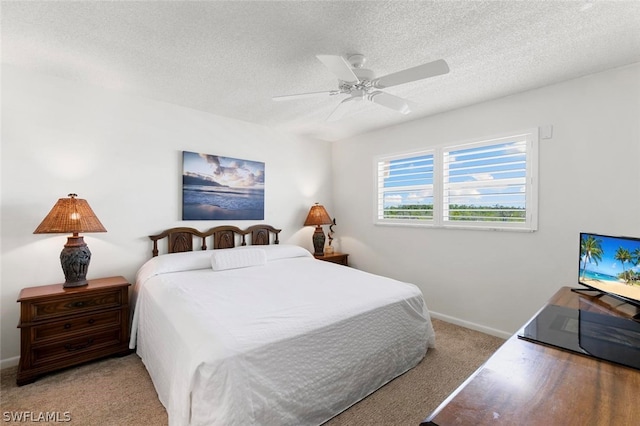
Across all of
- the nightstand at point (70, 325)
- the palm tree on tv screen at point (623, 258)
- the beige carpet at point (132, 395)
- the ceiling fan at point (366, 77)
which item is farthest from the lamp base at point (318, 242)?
the palm tree on tv screen at point (623, 258)

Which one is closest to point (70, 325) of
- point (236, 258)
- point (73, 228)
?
point (73, 228)

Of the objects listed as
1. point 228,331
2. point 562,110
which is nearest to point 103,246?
point 228,331

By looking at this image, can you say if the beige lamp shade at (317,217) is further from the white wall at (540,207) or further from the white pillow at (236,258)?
the white pillow at (236,258)

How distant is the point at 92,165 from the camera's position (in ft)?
9.12

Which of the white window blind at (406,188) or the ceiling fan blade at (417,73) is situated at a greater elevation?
the ceiling fan blade at (417,73)

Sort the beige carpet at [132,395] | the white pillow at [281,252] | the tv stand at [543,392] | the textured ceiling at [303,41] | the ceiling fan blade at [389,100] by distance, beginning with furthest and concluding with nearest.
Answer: the white pillow at [281,252], the ceiling fan blade at [389,100], the beige carpet at [132,395], the textured ceiling at [303,41], the tv stand at [543,392]

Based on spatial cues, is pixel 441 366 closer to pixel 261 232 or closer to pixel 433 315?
pixel 433 315

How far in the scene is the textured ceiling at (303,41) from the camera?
1.69 metres

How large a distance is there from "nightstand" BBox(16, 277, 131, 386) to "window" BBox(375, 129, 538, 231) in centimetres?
324

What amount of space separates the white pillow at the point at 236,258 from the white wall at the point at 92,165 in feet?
2.13

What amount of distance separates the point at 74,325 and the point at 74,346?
17 cm

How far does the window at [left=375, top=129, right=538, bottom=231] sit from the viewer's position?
285 cm

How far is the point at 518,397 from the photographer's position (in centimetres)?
83

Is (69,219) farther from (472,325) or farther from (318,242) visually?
(472,325)
